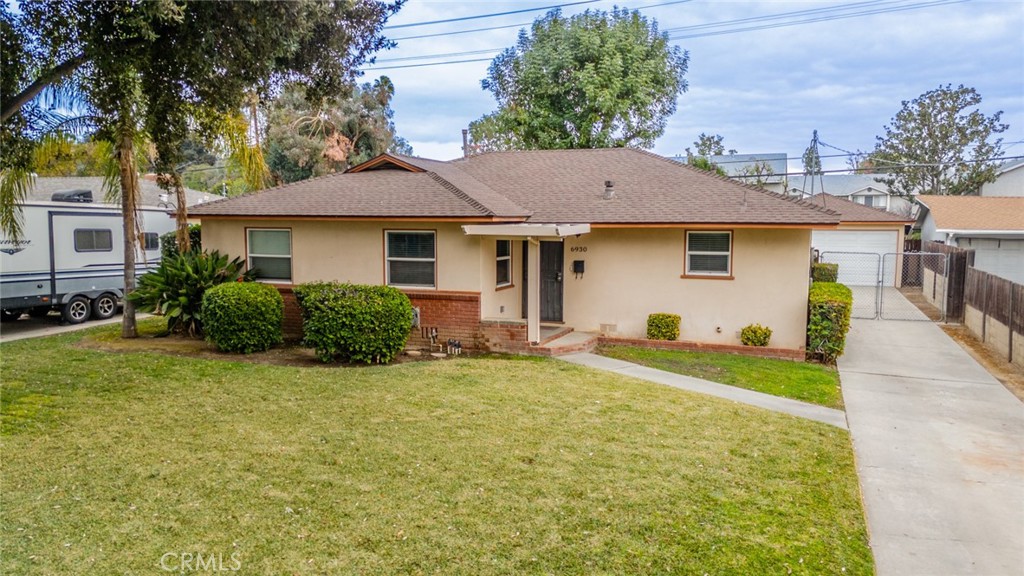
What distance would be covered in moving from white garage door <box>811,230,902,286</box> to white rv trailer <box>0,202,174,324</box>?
24.0 m

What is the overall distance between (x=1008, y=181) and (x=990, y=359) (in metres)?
25.8

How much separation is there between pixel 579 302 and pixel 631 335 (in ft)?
4.20

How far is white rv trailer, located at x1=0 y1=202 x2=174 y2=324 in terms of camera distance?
14062 mm

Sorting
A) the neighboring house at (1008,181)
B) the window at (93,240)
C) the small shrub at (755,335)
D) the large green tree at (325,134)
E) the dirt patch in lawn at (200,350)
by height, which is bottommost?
the dirt patch in lawn at (200,350)

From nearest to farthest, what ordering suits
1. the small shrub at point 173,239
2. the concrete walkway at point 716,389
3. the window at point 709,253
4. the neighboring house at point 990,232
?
the concrete walkway at point 716,389 < the window at point 709,253 < the small shrub at point 173,239 < the neighboring house at point 990,232

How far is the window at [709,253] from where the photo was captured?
12992 millimetres

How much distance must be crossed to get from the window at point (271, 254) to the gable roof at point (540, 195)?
0.59m

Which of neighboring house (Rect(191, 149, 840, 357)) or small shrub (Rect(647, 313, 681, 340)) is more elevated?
neighboring house (Rect(191, 149, 840, 357))

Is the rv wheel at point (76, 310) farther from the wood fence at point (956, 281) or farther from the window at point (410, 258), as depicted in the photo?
the wood fence at point (956, 281)

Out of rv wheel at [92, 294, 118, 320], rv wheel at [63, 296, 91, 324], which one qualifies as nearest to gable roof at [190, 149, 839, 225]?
rv wheel at [63, 296, 91, 324]

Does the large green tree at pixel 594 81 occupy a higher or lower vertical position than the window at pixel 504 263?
higher

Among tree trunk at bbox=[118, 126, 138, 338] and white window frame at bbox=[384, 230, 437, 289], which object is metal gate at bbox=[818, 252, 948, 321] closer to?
white window frame at bbox=[384, 230, 437, 289]

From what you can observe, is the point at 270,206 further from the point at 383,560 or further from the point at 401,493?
the point at 383,560

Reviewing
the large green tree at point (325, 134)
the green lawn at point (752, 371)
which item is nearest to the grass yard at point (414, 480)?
the green lawn at point (752, 371)
